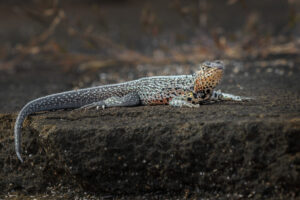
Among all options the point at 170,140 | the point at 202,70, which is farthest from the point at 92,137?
the point at 202,70

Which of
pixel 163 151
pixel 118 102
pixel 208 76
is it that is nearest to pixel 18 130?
pixel 118 102

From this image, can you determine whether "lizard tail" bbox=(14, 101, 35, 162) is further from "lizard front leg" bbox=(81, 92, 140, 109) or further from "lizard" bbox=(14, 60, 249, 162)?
"lizard front leg" bbox=(81, 92, 140, 109)

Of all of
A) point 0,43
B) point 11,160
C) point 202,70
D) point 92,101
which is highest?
point 0,43

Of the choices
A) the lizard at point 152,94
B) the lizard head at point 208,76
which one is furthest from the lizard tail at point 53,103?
the lizard head at point 208,76

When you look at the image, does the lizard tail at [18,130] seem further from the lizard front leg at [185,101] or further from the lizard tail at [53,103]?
the lizard front leg at [185,101]

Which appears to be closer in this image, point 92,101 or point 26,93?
point 92,101

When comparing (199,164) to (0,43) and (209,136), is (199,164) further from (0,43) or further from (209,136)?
(0,43)

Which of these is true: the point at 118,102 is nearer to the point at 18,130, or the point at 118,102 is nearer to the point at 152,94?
the point at 152,94
